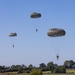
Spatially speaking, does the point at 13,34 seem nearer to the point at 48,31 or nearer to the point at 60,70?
the point at 48,31

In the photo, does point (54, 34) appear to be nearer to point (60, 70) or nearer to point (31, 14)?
point (31, 14)

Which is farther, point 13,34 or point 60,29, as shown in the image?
point 13,34

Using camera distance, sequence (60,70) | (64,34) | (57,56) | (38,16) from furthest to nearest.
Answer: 1. (60,70)
2. (38,16)
3. (64,34)
4. (57,56)

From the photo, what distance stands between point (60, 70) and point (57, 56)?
83.7 metres

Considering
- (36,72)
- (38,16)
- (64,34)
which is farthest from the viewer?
(36,72)

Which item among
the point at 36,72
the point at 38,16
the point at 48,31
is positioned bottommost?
the point at 36,72

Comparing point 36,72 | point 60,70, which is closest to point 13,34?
point 36,72

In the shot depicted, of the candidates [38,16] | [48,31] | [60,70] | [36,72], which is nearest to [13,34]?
[36,72]

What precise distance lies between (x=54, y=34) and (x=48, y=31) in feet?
7.36

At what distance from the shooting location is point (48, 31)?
8031cm

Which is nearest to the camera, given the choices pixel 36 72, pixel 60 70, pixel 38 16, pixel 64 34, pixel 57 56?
pixel 57 56

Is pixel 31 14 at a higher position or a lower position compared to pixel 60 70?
higher

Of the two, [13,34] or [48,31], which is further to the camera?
[13,34]

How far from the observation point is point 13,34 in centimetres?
11269
